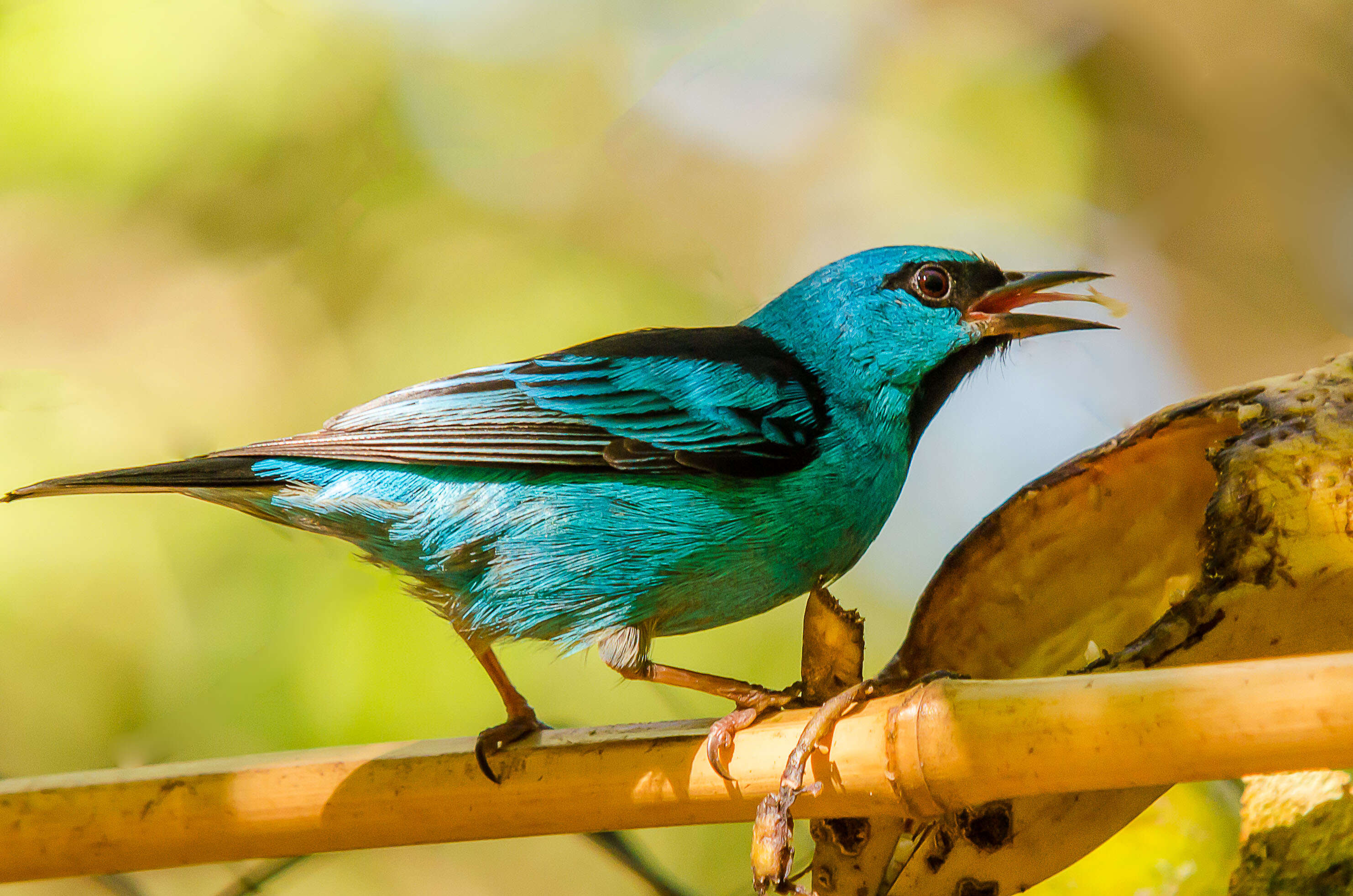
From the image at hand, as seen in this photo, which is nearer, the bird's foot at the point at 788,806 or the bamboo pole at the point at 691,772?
the bamboo pole at the point at 691,772

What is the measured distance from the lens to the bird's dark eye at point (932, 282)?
3625 mm

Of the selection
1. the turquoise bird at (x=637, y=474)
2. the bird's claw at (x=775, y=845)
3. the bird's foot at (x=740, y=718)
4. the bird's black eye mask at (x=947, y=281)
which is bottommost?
the bird's claw at (x=775, y=845)

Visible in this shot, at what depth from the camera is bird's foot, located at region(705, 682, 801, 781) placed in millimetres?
2357

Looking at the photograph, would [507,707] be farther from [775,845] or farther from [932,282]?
[932,282]

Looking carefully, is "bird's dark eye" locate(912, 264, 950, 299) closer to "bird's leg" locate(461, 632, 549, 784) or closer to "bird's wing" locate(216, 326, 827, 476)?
"bird's wing" locate(216, 326, 827, 476)

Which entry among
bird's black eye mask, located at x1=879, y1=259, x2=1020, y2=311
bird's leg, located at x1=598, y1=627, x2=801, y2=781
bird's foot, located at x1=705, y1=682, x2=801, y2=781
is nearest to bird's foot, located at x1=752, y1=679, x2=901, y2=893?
bird's foot, located at x1=705, y1=682, x2=801, y2=781

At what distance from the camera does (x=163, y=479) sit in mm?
2885

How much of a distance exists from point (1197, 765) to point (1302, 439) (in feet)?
3.26

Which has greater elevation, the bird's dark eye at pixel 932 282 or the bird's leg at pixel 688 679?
the bird's dark eye at pixel 932 282

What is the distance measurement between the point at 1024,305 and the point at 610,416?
1.39 m

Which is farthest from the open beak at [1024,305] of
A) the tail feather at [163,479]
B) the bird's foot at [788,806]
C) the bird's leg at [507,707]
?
the tail feather at [163,479]

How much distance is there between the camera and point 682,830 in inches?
192

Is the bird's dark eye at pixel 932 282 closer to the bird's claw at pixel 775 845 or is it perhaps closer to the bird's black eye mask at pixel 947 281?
the bird's black eye mask at pixel 947 281

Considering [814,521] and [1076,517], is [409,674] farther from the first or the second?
[1076,517]
